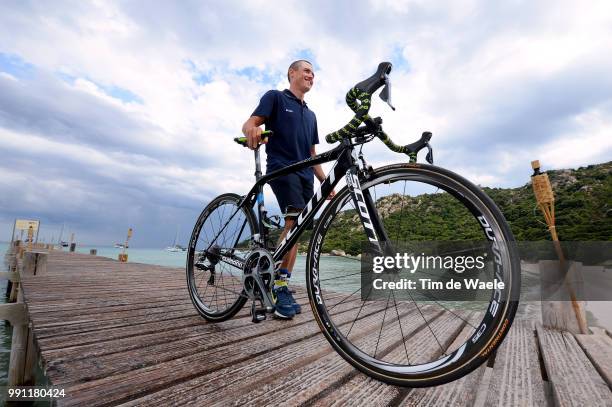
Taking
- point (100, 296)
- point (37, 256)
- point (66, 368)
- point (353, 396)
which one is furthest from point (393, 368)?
point (37, 256)

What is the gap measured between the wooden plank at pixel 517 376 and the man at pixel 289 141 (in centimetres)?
157

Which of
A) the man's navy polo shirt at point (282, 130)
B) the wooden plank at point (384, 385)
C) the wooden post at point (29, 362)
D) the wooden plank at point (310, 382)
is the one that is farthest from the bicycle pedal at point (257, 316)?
the wooden post at point (29, 362)

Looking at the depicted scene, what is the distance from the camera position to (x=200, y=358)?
1920 mm

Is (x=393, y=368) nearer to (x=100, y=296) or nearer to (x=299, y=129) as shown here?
(x=299, y=129)

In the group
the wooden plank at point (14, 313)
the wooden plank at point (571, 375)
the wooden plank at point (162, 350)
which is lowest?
the wooden plank at point (14, 313)

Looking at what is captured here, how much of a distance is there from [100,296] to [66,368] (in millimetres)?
2844

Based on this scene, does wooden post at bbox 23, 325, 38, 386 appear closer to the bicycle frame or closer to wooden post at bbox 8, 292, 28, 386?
wooden post at bbox 8, 292, 28, 386

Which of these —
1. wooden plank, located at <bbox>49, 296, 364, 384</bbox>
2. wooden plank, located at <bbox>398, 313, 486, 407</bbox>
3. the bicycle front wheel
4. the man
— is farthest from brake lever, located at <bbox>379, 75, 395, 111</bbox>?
wooden plank, located at <bbox>49, 296, 364, 384</bbox>

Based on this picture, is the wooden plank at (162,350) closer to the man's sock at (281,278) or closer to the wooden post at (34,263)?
the man's sock at (281,278)

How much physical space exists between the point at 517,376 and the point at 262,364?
1534 mm

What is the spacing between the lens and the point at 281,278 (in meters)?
2.54

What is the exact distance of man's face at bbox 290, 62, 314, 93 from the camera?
3.25 m

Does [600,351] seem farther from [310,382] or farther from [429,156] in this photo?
[310,382]

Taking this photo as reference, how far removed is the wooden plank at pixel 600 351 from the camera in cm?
198
